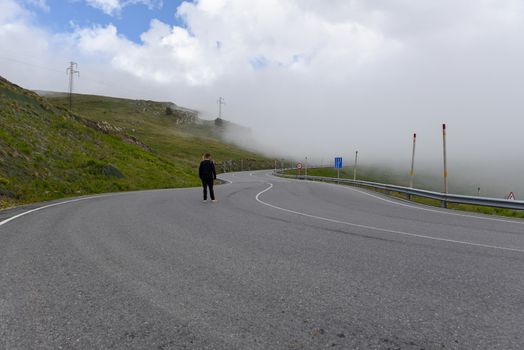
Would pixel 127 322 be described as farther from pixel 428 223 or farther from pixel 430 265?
pixel 428 223

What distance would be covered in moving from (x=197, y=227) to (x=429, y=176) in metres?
85.7

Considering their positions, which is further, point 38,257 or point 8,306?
point 38,257

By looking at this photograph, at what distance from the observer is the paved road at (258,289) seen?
302 centimetres

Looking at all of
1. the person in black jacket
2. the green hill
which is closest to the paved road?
the person in black jacket

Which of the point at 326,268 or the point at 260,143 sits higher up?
the point at 260,143

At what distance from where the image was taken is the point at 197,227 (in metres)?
8.16

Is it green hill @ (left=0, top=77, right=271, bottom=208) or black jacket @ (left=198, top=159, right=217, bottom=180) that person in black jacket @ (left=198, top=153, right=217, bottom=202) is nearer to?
black jacket @ (left=198, top=159, right=217, bottom=180)

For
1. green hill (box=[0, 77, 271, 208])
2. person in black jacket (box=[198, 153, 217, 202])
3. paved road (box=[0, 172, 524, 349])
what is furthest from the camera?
green hill (box=[0, 77, 271, 208])

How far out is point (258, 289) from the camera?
13.4ft

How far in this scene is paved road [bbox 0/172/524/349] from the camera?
3.02 meters

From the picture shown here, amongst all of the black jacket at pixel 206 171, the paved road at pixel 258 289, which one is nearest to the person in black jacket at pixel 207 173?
the black jacket at pixel 206 171

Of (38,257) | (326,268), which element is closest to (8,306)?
(38,257)

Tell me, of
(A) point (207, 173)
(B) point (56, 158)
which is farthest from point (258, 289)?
(B) point (56, 158)

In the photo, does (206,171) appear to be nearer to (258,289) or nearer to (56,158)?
(258,289)
